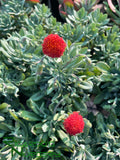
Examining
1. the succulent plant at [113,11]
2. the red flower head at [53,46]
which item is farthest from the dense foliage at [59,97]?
the succulent plant at [113,11]

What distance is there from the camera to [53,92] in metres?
1.70

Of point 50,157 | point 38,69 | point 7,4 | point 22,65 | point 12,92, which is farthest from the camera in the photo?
point 7,4

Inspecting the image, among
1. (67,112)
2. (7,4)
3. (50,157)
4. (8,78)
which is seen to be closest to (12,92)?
(8,78)

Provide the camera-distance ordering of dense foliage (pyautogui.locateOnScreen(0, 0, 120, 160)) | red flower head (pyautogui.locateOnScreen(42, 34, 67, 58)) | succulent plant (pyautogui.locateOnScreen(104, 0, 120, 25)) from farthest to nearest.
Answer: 1. succulent plant (pyautogui.locateOnScreen(104, 0, 120, 25))
2. dense foliage (pyautogui.locateOnScreen(0, 0, 120, 160))
3. red flower head (pyautogui.locateOnScreen(42, 34, 67, 58))

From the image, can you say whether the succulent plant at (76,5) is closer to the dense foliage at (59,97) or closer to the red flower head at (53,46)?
the dense foliage at (59,97)

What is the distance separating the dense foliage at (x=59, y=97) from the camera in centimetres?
152

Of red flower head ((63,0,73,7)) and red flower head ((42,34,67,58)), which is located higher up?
red flower head ((63,0,73,7))

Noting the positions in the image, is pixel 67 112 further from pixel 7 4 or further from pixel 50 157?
pixel 7 4

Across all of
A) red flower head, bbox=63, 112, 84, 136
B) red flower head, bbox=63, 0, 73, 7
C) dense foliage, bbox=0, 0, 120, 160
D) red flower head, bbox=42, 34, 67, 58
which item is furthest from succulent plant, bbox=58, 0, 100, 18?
red flower head, bbox=63, 112, 84, 136

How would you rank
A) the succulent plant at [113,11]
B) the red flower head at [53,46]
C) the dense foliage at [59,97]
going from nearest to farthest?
the red flower head at [53,46], the dense foliage at [59,97], the succulent plant at [113,11]

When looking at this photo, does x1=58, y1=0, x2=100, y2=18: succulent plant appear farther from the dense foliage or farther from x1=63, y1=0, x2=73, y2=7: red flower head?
the dense foliage

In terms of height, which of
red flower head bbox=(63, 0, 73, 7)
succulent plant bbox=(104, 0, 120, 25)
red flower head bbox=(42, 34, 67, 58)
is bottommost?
succulent plant bbox=(104, 0, 120, 25)

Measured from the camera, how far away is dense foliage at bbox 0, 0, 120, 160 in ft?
Result: 4.99

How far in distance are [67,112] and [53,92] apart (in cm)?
21
